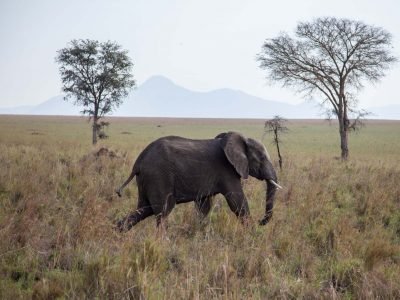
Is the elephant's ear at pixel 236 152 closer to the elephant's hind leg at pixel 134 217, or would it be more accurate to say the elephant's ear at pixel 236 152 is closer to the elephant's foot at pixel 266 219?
the elephant's foot at pixel 266 219

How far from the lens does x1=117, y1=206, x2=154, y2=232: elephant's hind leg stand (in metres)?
5.78

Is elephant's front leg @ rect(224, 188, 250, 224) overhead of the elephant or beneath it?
beneath

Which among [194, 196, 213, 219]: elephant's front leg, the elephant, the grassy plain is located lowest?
the grassy plain

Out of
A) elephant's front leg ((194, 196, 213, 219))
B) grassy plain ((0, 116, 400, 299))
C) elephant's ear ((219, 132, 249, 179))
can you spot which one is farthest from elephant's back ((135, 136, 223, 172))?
grassy plain ((0, 116, 400, 299))

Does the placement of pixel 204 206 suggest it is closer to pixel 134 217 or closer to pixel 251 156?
pixel 251 156

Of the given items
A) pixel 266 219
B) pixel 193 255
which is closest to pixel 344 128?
pixel 266 219

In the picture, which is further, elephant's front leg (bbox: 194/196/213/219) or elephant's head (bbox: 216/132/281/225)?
elephant's front leg (bbox: 194/196/213/219)

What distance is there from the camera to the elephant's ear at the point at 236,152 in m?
6.39

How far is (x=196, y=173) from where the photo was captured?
6.27 metres

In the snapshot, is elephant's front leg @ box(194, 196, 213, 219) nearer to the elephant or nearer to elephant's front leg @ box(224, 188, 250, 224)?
the elephant

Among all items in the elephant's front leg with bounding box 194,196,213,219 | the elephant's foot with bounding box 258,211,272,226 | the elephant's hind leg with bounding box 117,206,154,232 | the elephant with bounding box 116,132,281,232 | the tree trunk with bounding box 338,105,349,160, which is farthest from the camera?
the tree trunk with bounding box 338,105,349,160

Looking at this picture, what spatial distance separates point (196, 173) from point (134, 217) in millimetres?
1113

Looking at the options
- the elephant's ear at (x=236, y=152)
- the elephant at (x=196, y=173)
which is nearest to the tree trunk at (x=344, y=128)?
the elephant at (x=196, y=173)

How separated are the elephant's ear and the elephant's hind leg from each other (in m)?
1.43
